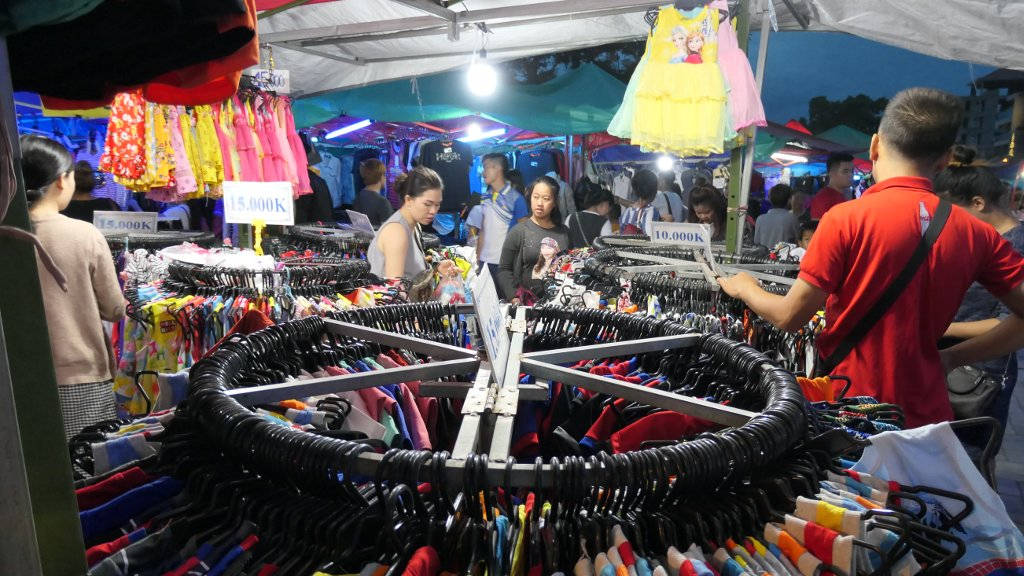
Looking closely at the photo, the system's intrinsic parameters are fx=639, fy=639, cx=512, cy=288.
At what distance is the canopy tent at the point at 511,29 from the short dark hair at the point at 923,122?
2.61 metres

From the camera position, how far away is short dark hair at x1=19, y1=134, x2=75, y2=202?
96.6 inches

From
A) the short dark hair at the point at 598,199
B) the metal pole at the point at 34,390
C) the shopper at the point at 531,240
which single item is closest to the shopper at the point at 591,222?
the short dark hair at the point at 598,199

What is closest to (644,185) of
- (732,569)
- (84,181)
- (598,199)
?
(598,199)

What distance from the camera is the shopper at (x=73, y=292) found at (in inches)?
98.3

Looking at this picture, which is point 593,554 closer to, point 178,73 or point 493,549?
point 493,549

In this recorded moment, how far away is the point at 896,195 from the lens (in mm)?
1780

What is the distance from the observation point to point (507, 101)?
6914 mm

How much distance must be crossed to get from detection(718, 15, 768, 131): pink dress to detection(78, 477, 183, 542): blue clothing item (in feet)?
12.0

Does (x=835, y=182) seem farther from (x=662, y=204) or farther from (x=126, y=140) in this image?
(x=126, y=140)

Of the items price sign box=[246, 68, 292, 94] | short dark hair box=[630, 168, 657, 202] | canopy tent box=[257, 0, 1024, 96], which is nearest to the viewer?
canopy tent box=[257, 0, 1024, 96]

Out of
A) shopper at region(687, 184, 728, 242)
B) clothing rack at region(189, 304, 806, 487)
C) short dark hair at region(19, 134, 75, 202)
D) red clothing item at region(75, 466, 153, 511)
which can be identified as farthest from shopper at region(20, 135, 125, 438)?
shopper at region(687, 184, 728, 242)

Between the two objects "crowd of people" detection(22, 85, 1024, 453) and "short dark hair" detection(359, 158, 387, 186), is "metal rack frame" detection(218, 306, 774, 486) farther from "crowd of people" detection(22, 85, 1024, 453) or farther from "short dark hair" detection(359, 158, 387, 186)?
"short dark hair" detection(359, 158, 387, 186)

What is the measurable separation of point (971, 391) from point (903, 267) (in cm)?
100

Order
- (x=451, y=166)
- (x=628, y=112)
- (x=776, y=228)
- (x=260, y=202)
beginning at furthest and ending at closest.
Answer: (x=451, y=166) < (x=776, y=228) < (x=628, y=112) < (x=260, y=202)
